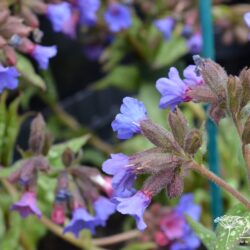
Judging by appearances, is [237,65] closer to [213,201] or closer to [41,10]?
[213,201]

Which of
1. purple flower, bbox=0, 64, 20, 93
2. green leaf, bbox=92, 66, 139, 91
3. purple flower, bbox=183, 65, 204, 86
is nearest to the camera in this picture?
purple flower, bbox=183, 65, 204, 86

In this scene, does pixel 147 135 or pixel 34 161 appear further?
pixel 34 161

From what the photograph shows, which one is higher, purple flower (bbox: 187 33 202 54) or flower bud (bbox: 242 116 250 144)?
flower bud (bbox: 242 116 250 144)

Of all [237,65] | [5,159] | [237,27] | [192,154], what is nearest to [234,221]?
[192,154]

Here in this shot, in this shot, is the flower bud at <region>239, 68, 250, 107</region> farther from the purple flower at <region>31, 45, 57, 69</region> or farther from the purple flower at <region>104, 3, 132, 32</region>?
the purple flower at <region>104, 3, 132, 32</region>

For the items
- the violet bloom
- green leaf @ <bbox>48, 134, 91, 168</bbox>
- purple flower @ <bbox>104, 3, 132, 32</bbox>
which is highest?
the violet bloom

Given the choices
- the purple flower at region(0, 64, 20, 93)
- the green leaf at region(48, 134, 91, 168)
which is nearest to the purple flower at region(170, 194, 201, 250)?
the green leaf at region(48, 134, 91, 168)

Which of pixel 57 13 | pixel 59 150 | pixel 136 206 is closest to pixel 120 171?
pixel 136 206
